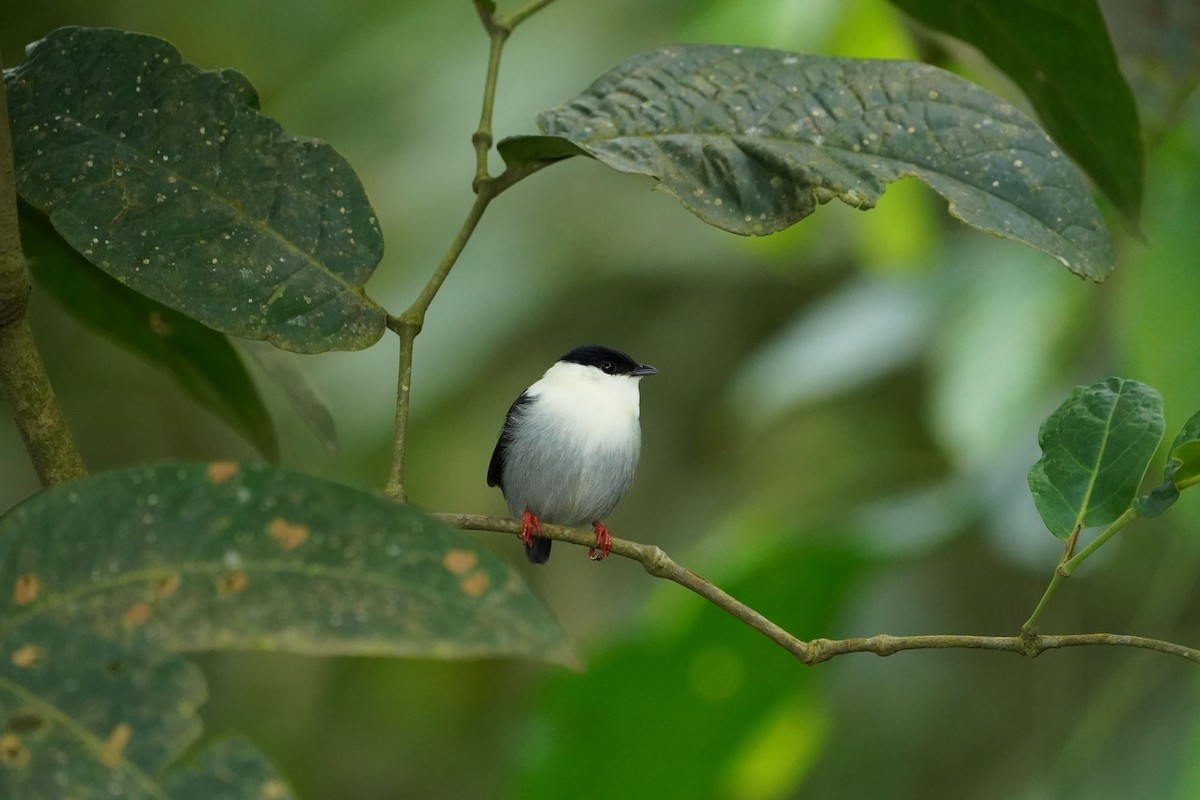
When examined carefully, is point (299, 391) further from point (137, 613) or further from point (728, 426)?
point (728, 426)

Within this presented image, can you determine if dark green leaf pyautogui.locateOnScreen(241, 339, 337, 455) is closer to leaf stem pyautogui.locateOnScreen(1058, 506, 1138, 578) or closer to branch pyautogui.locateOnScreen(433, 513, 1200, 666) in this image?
branch pyautogui.locateOnScreen(433, 513, 1200, 666)

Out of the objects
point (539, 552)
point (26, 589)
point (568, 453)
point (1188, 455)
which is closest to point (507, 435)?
point (568, 453)

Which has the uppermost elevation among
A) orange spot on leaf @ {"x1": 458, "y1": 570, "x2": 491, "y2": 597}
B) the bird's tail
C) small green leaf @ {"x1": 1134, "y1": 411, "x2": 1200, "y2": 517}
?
orange spot on leaf @ {"x1": 458, "y1": 570, "x2": 491, "y2": 597}

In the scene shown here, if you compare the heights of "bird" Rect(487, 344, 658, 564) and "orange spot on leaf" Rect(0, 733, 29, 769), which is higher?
"orange spot on leaf" Rect(0, 733, 29, 769)

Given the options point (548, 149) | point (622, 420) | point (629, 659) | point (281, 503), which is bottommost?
point (629, 659)

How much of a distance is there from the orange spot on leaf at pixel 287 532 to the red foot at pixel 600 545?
1.73ft

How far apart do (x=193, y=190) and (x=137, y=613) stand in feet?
2.16

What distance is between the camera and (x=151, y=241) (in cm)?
144

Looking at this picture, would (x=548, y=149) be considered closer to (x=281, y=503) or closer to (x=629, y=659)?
(x=281, y=503)

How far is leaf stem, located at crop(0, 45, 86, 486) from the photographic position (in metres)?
1.30

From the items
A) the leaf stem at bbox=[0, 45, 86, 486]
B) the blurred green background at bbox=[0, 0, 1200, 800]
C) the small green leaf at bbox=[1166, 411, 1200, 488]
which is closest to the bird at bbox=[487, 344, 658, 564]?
the blurred green background at bbox=[0, 0, 1200, 800]

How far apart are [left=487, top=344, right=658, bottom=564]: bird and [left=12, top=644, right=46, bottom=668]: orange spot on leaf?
1.84 m

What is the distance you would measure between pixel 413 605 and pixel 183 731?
196mm

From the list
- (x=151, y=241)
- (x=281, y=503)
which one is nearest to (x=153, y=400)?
(x=151, y=241)
